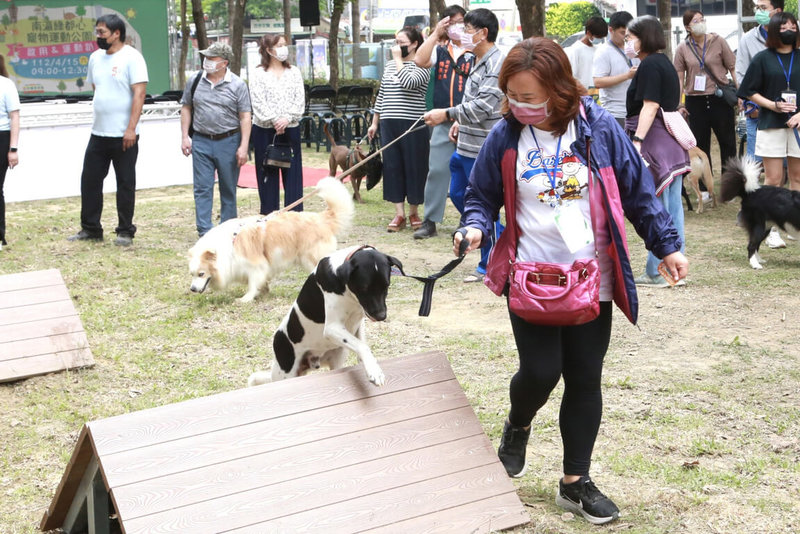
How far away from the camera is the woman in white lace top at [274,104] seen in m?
8.62

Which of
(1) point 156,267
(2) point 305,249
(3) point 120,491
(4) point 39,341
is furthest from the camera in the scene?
(1) point 156,267

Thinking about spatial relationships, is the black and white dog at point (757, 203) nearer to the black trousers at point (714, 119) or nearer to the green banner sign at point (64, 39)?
the black trousers at point (714, 119)

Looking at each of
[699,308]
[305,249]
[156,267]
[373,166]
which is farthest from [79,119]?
[699,308]

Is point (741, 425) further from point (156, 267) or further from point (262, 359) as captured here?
point (156, 267)

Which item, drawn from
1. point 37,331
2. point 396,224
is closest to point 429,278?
point 37,331

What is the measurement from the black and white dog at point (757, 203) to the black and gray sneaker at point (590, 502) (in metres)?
4.68

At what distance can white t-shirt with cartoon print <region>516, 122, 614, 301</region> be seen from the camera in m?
3.04

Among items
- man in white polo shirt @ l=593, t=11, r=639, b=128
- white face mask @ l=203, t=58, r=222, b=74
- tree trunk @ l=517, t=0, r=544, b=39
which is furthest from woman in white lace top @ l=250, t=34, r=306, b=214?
tree trunk @ l=517, t=0, r=544, b=39

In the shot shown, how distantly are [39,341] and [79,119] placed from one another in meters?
7.68

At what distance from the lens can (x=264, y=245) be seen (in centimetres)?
675

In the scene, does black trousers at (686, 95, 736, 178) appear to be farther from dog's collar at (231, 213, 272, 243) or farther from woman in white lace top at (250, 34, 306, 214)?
dog's collar at (231, 213, 272, 243)

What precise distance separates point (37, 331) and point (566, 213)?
11.7 feet

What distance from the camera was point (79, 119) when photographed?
40.0 ft

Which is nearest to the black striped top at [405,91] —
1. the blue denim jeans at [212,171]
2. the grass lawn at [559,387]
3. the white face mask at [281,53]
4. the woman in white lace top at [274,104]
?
the woman in white lace top at [274,104]
